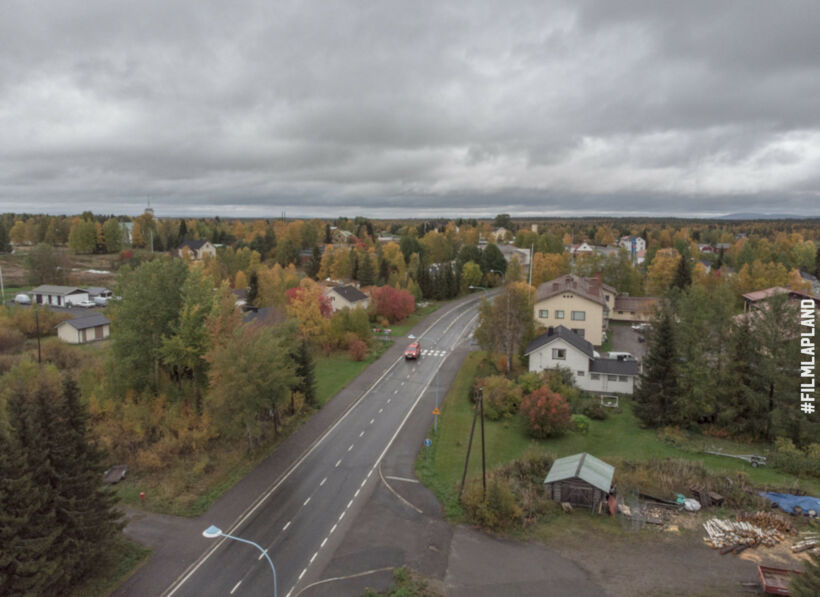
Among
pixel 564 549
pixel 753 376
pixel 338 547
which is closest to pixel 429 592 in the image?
pixel 338 547

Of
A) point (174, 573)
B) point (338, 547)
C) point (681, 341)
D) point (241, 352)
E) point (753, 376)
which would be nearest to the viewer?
point (174, 573)

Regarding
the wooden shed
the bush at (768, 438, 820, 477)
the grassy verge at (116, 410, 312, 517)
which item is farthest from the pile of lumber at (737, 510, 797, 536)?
the grassy verge at (116, 410, 312, 517)

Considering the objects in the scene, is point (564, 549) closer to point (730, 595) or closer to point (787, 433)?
point (730, 595)

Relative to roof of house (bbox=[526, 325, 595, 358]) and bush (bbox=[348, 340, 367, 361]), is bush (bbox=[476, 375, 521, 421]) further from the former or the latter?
bush (bbox=[348, 340, 367, 361])

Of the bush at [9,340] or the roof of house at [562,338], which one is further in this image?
the bush at [9,340]

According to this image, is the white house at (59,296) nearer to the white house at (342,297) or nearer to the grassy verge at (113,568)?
the white house at (342,297)

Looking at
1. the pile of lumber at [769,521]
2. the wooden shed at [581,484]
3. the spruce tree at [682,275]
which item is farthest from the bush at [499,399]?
the spruce tree at [682,275]
